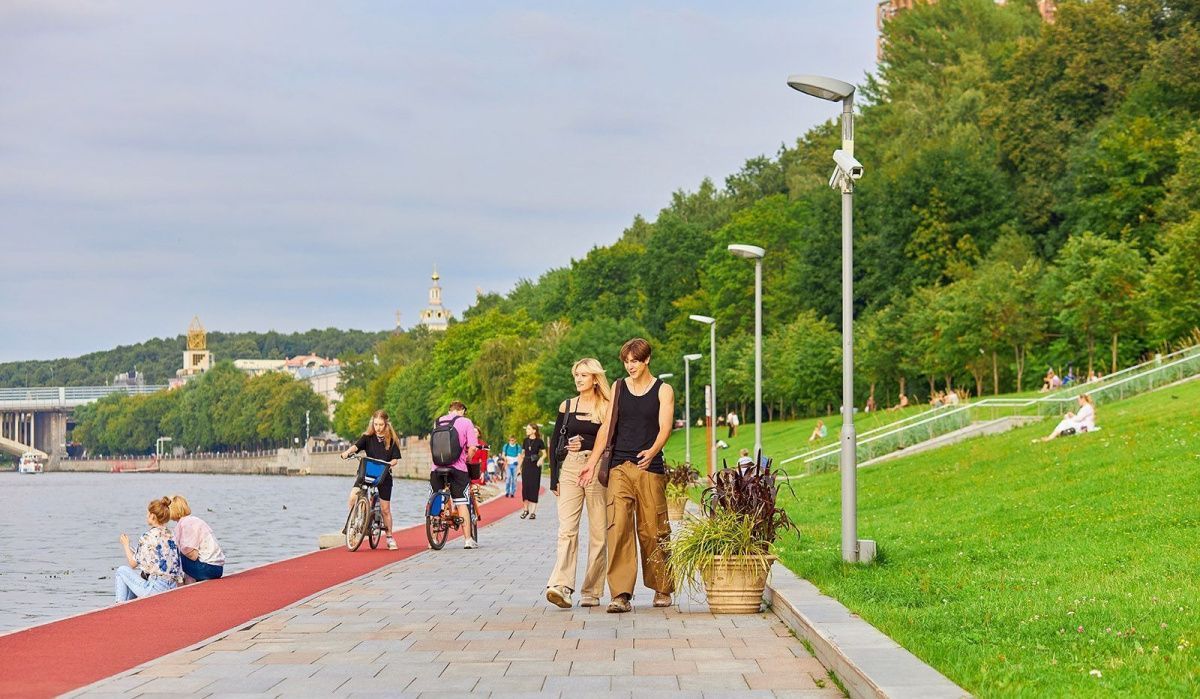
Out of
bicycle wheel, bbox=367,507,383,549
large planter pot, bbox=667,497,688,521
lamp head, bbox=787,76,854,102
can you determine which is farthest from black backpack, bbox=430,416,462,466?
large planter pot, bbox=667,497,688,521

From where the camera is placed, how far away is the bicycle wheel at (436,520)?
21188 millimetres

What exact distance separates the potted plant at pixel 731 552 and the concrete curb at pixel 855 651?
0.87ft

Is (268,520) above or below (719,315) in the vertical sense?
below

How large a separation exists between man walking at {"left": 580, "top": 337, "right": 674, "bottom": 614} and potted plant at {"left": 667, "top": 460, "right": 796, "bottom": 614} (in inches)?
10.6

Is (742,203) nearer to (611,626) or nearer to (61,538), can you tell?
(61,538)

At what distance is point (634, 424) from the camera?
12680 millimetres

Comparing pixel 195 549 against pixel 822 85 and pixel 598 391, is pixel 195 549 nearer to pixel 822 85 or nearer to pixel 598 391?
pixel 598 391

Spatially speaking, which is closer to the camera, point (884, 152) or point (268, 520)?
point (268, 520)

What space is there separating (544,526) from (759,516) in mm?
16419

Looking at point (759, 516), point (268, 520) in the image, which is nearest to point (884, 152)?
point (268, 520)

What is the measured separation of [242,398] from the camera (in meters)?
188

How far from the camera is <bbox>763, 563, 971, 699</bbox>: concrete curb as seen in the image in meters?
7.30

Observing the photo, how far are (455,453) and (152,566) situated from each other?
6.07m

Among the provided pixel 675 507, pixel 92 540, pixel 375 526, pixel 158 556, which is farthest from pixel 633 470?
pixel 92 540
